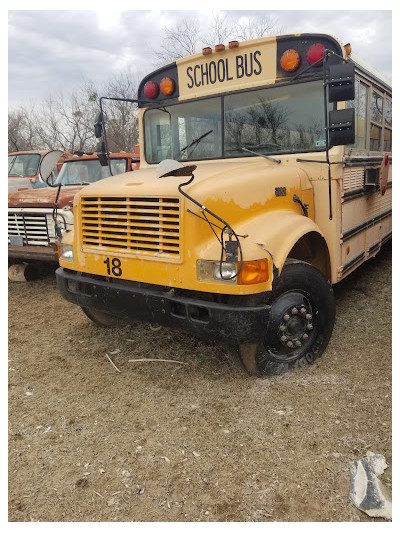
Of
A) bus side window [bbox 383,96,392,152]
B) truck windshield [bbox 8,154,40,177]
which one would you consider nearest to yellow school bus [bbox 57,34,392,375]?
bus side window [bbox 383,96,392,152]

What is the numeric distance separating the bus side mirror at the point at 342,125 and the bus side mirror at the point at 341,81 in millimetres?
102

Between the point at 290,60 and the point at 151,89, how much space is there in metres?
1.42

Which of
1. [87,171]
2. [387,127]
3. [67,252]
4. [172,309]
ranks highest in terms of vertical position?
[387,127]

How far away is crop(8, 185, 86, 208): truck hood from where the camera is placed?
5156 millimetres

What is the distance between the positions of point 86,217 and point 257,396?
1795 millimetres

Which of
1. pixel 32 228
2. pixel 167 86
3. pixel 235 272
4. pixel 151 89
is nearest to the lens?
pixel 235 272

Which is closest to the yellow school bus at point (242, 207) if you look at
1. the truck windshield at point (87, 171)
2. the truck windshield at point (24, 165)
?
the truck windshield at point (87, 171)

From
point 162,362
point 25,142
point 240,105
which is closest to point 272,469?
point 162,362

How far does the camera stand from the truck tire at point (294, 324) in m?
2.81

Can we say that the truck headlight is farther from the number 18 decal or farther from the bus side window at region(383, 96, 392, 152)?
the bus side window at region(383, 96, 392, 152)

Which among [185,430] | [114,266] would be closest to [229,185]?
[114,266]

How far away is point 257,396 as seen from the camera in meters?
2.77

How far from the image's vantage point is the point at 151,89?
400 cm

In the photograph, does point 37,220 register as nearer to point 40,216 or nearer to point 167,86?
point 40,216
